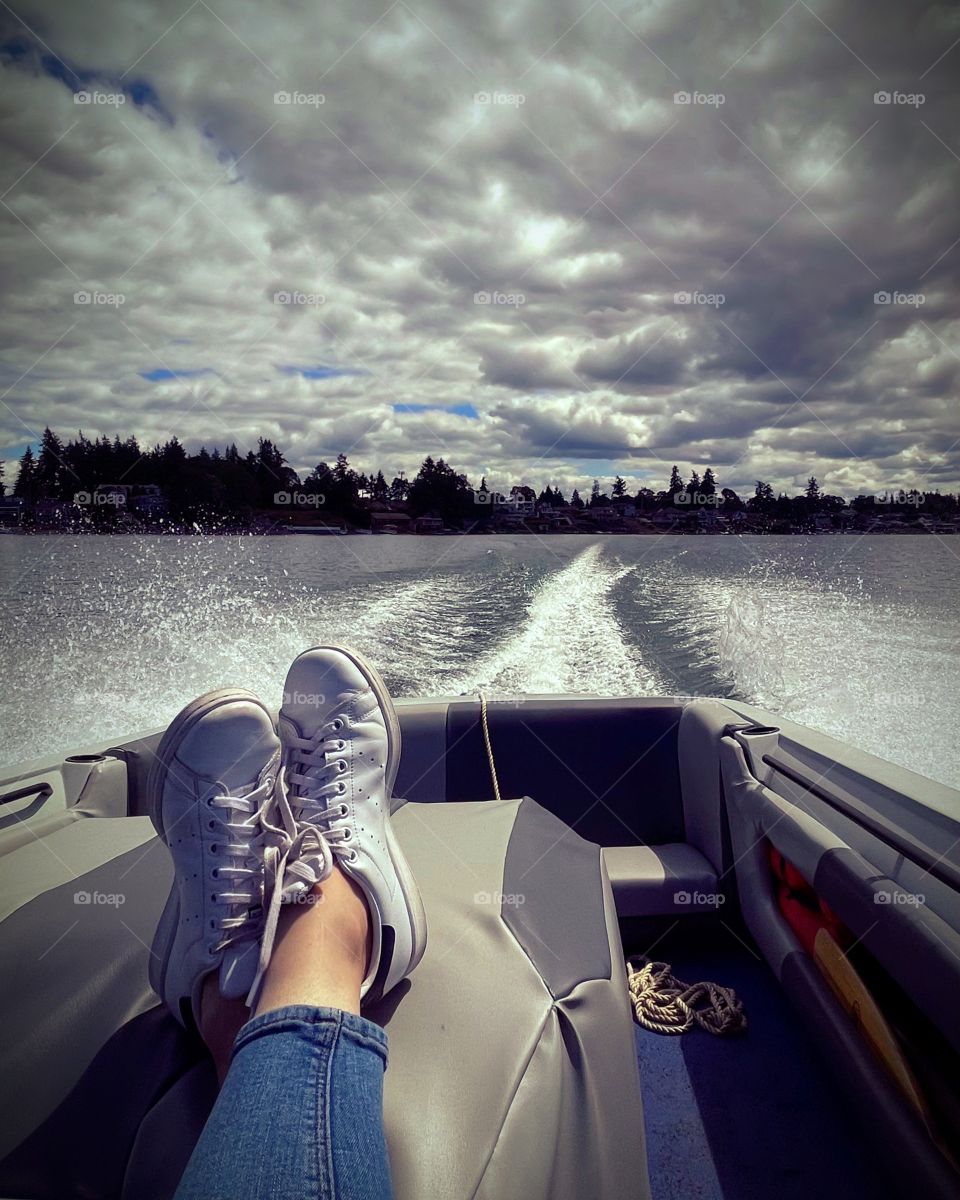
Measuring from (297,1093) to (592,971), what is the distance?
1.40ft

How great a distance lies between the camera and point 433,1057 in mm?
711

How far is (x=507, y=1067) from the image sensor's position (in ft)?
2.30

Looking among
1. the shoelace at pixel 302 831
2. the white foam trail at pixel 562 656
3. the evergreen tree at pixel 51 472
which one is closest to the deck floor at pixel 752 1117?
the shoelace at pixel 302 831

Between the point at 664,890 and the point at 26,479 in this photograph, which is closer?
the point at 664,890

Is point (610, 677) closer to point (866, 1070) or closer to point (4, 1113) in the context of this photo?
point (866, 1070)

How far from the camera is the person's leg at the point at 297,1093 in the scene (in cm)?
53

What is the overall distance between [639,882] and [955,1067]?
66 cm

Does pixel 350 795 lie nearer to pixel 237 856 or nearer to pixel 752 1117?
pixel 237 856

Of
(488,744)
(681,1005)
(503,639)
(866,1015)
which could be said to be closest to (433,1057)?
(866,1015)
